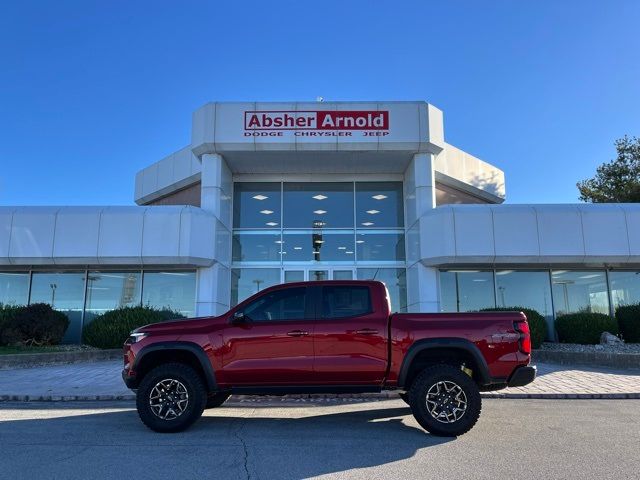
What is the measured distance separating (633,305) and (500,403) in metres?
10.2

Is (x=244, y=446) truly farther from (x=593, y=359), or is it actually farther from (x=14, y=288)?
(x=14, y=288)

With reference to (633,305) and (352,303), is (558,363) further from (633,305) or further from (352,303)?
(352,303)

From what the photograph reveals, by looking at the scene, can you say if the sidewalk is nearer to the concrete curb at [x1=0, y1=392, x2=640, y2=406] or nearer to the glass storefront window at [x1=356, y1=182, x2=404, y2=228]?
the concrete curb at [x1=0, y1=392, x2=640, y2=406]

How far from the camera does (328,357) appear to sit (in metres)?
6.76

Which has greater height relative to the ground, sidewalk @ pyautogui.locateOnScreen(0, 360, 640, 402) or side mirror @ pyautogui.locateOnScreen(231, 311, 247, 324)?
side mirror @ pyautogui.locateOnScreen(231, 311, 247, 324)

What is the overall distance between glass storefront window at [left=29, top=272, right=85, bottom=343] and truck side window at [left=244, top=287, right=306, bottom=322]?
517 inches

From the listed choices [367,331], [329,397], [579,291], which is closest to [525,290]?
[579,291]

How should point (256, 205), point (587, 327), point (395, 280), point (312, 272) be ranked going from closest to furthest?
point (587, 327)
point (312, 272)
point (395, 280)
point (256, 205)

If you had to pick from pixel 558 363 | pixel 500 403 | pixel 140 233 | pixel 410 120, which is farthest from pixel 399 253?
pixel 500 403

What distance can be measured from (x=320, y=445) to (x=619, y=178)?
81.1ft

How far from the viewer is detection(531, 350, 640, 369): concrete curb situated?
42.2ft

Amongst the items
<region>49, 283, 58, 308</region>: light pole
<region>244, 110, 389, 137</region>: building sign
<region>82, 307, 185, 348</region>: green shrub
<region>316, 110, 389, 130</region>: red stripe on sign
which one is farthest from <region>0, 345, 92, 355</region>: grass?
<region>316, 110, 389, 130</region>: red stripe on sign

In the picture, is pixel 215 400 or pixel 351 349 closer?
pixel 351 349

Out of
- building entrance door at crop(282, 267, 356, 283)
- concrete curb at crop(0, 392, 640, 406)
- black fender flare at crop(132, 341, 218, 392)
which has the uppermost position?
building entrance door at crop(282, 267, 356, 283)
